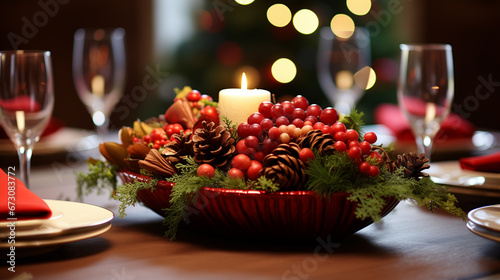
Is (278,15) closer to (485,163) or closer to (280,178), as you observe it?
(485,163)

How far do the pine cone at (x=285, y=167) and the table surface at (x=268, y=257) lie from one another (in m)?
0.09

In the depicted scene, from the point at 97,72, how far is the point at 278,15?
6.31 feet

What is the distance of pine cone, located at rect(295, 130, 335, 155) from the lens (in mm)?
793

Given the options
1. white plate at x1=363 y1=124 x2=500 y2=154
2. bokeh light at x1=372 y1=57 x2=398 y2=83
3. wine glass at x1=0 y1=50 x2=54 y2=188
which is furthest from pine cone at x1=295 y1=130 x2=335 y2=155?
bokeh light at x1=372 y1=57 x2=398 y2=83

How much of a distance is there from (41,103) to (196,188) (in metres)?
0.38

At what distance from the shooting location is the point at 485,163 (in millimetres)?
1126

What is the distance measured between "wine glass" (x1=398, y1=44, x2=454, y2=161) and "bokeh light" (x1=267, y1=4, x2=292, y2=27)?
226 cm

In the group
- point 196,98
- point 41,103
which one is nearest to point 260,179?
point 196,98

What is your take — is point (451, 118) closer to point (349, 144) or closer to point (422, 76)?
point (422, 76)

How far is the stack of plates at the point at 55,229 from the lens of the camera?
0.72m

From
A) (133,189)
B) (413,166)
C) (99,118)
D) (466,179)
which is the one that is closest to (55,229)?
(133,189)

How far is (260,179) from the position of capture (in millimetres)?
757

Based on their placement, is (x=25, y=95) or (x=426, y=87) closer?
(x=25, y=95)

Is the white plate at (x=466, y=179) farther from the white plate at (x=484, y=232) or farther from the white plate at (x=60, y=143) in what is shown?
the white plate at (x=60, y=143)
